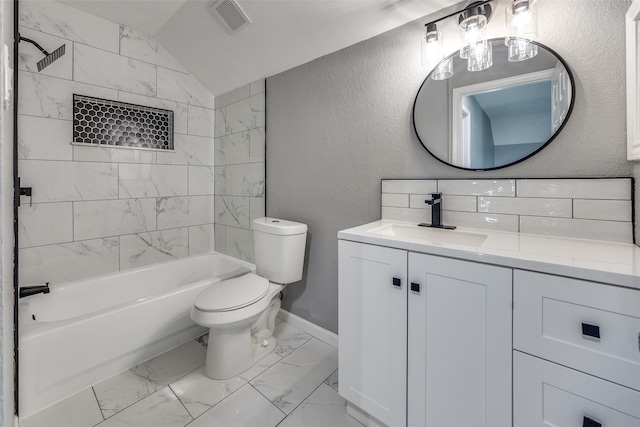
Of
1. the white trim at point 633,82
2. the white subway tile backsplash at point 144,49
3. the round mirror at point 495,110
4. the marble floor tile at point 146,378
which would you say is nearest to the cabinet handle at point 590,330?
the white trim at point 633,82

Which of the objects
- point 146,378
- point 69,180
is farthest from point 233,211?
point 146,378

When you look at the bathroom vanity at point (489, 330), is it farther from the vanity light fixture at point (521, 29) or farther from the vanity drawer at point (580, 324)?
the vanity light fixture at point (521, 29)

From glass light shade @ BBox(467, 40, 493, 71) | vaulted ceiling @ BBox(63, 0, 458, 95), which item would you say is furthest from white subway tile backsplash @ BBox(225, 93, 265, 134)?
glass light shade @ BBox(467, 40, 493, 71)

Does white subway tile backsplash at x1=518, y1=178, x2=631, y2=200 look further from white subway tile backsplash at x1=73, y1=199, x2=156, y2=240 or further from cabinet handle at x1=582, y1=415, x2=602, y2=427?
white subway tile backsplash at x1=73, y1=199, x2=156, y2=240

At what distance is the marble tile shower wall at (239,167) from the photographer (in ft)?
→ 7.85

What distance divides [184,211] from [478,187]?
7.94ft

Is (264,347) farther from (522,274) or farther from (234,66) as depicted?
(234,66)

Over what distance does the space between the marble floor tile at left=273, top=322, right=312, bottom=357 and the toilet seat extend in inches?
18.3

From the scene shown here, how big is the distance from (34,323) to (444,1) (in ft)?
8.95

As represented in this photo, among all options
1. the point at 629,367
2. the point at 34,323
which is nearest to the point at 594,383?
the point at 629,367

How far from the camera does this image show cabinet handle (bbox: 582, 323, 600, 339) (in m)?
0.77

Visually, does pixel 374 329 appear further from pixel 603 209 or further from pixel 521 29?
pixel 521 29

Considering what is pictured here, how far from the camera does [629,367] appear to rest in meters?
0.74

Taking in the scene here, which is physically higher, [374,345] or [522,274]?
[522,274]
